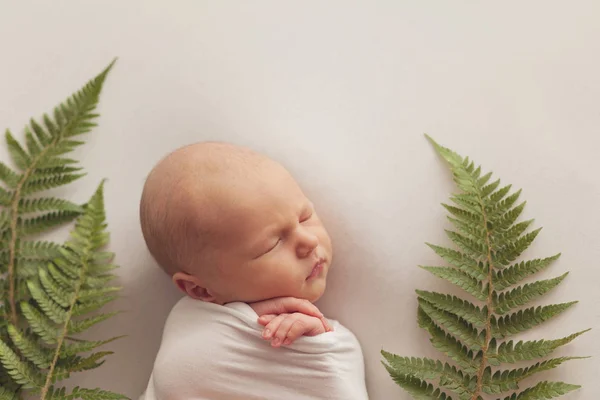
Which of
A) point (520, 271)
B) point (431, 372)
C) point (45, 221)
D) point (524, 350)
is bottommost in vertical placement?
point (45, 221)

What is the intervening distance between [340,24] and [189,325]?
0.78 metres

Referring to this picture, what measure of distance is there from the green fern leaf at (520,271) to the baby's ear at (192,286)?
58cm

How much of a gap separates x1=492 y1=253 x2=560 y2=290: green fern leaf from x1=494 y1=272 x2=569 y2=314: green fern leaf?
0.02 m

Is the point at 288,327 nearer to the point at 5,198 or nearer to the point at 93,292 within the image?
the point at 93,292

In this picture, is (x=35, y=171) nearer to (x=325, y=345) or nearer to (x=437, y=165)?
(x=325, y=345)

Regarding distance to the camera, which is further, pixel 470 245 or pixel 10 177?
pixel 10 177

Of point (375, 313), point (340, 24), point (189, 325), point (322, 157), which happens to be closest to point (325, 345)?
point (375, 313)

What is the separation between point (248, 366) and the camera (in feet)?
4.37

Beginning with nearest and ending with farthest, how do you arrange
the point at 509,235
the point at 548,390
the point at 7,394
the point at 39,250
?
1. the point at 548,390
2. the point at 509,235
3. the point at 7,394
4. the point at 39,250

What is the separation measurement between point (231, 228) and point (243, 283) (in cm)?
12

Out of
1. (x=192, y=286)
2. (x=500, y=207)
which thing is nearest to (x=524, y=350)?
(x=500, y=207)

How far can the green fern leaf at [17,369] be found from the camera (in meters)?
1.39

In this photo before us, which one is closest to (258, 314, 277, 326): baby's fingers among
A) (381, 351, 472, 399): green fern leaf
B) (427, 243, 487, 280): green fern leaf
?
(381, 351, 472, 399): green fern leaf

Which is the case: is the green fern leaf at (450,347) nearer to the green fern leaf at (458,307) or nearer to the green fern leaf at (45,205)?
the green fern leaf at (458,307)
